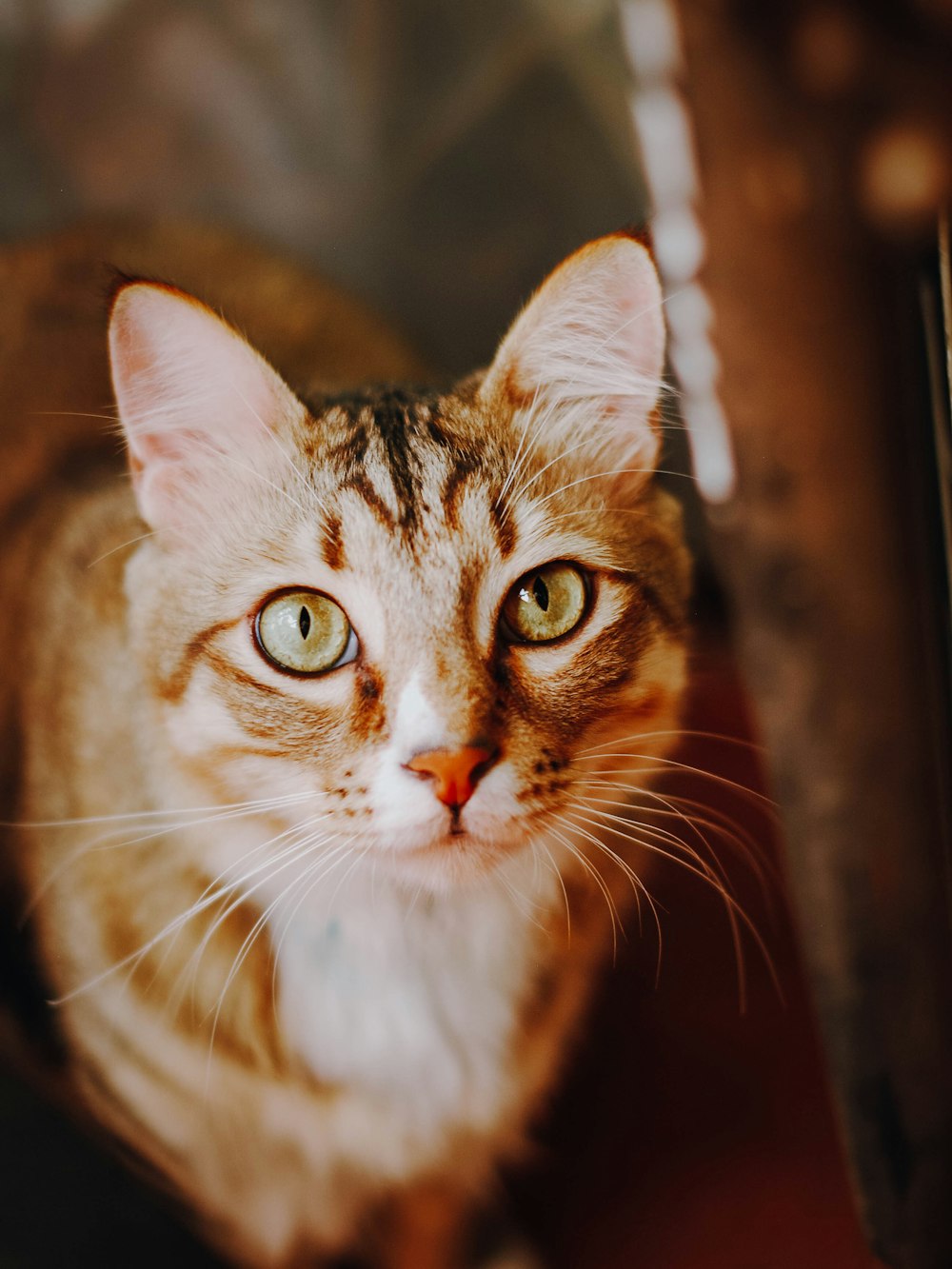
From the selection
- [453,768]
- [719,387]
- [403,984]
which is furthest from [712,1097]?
[719,387]

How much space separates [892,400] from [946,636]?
19 cm

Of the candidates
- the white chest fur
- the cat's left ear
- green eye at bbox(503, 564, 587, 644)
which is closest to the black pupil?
green eye at bbox(503, 564, 587, 644)

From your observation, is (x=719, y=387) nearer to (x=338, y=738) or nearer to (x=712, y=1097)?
(x=338, y=738)

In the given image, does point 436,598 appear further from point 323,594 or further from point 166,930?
point 166,930

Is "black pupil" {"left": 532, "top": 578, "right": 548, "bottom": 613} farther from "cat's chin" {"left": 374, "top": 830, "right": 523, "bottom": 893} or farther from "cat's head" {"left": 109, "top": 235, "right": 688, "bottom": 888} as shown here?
"cat's chin" {"left": 374, "top": 830, "right": 523, "bottom": 893}

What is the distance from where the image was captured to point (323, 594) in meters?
0.58

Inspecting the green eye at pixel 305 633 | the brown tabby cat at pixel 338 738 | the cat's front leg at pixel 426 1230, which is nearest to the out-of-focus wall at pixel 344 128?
the brown tabby cat at pixel 338 738

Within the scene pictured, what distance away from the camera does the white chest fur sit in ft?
2.19

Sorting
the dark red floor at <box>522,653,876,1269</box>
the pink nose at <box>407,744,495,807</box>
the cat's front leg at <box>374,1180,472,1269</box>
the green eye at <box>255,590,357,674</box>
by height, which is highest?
the green eye at <box>255,590,357,674</box>

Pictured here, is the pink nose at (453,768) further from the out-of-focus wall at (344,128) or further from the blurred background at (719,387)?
the out-of-focus wall at (344,128)

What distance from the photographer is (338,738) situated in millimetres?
569

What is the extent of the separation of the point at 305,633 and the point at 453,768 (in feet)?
0.46

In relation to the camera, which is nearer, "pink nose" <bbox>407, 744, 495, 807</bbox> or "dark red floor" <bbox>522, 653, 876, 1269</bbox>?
"pink nose" <bbox>407, 744, 495, 807</bbox>

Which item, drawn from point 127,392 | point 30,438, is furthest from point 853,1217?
point 30,438
